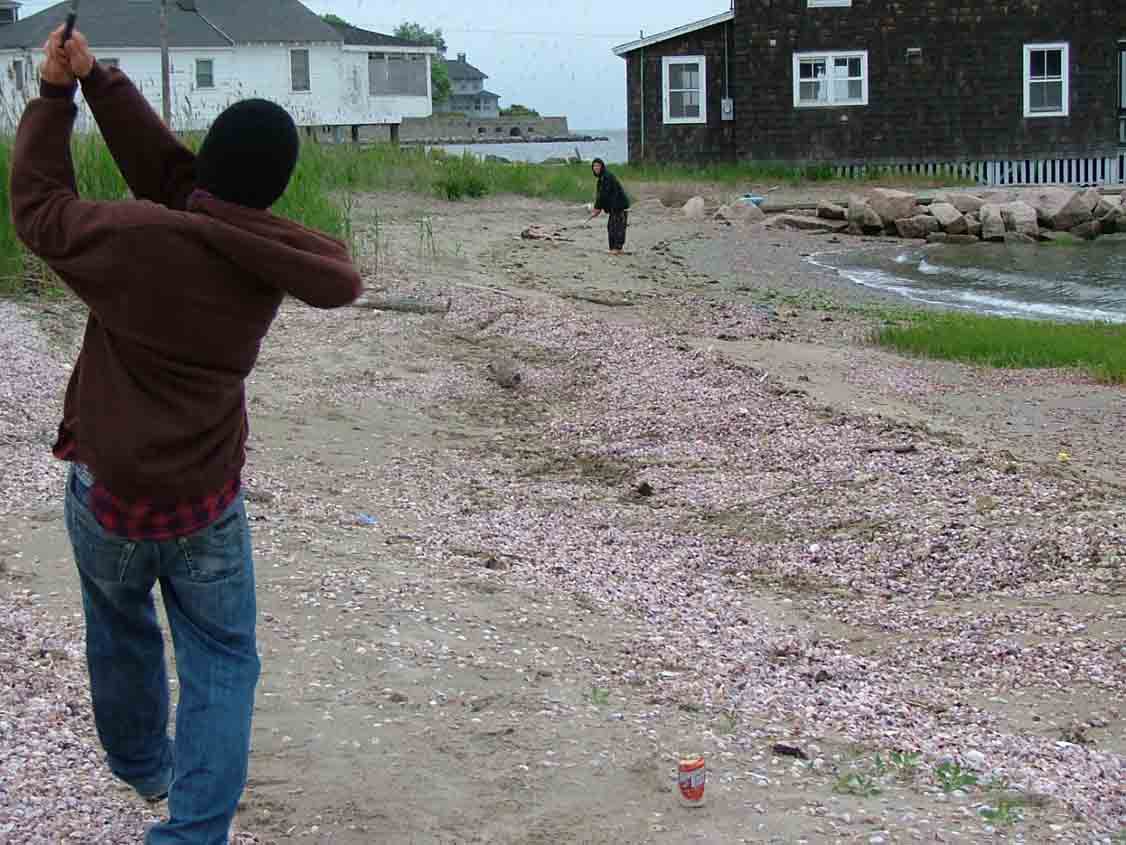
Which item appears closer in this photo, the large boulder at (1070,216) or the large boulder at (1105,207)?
the large boulder at (1070,216)

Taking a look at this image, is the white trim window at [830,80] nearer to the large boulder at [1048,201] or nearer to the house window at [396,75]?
the large boulder at [1048,201]

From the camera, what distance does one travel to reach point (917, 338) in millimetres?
14547

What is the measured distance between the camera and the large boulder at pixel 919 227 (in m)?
32.4

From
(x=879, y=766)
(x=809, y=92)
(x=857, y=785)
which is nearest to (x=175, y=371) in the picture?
(x=857, y=785)

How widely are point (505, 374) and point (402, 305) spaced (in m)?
2.69

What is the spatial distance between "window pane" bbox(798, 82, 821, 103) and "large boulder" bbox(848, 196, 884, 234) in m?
6.30

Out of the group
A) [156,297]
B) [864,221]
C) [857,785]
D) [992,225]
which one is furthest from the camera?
[864,221]

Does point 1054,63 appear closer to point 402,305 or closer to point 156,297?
point 402,305

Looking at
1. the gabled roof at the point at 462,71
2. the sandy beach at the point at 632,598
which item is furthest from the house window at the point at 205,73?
the gabled roof at the point at 462,71

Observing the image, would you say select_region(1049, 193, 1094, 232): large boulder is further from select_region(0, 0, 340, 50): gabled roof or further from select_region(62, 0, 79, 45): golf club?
select_region(62, 0, 79, 45): golf club

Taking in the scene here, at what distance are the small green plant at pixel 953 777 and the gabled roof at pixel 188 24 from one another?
49.6m

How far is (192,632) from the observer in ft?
11.0

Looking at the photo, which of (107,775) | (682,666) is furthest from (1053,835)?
(107,775)

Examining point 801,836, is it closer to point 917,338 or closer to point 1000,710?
point 1000,710
